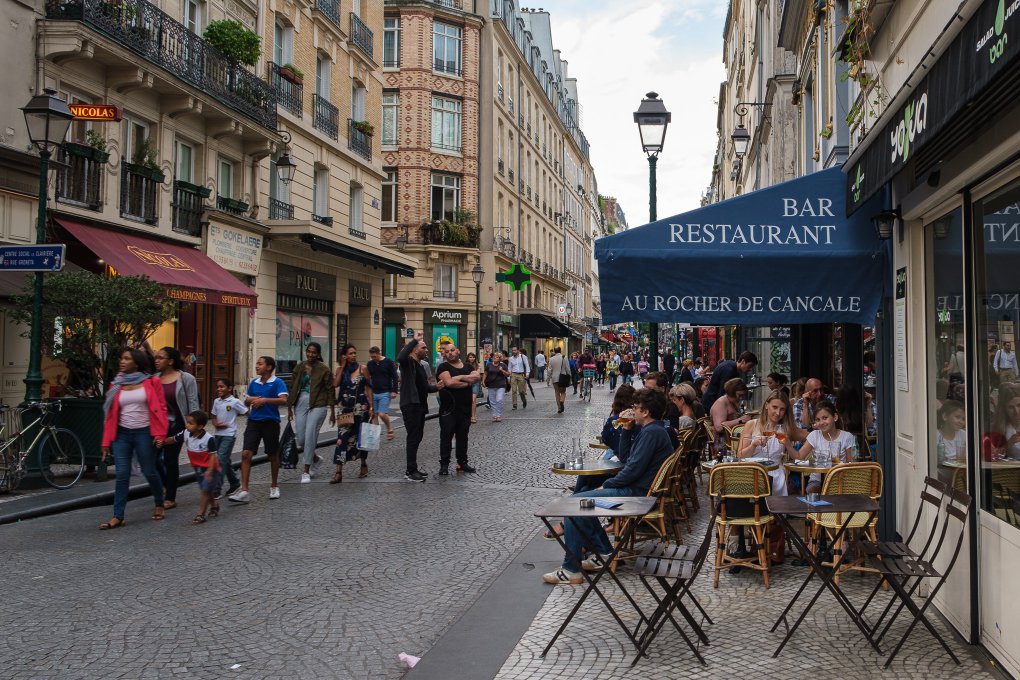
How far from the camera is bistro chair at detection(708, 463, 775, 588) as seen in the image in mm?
6172

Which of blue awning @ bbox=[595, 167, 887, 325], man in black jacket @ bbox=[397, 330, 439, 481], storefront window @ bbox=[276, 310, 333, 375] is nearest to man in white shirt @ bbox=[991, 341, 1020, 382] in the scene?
blue awning @ bbox=[595, 167, 887, 325]

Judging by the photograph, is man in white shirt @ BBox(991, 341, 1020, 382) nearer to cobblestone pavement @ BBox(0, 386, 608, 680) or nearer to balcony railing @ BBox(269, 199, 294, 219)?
cobblestone pavement @ BBox(0, 386, 608, 680)

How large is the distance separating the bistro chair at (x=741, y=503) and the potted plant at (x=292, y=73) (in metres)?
18.8

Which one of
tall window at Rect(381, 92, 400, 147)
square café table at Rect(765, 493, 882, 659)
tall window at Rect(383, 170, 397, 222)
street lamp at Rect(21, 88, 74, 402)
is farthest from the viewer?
tall window at Rect(383, 170, 397, 222)

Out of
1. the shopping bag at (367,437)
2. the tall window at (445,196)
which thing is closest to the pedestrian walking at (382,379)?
the shopping bag at (367,437)

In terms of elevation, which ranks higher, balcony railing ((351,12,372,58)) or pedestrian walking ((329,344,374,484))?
balcony railing ((351,12,372,58))

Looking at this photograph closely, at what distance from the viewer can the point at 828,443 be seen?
688cm

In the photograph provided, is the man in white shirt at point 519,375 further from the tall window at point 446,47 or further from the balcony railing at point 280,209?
the tall window at point 446,47

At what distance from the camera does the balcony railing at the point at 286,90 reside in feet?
70.6

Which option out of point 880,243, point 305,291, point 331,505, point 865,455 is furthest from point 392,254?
point 880,243

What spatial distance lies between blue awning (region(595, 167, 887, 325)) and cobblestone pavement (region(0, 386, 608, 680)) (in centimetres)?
242

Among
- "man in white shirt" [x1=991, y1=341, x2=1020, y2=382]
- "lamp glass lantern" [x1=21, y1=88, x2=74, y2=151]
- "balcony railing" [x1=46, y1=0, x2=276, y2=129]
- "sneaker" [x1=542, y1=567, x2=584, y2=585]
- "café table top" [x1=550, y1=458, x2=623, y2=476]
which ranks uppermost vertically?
"balcony railing" [x1=46, y1=0, x2=276, y2=129]

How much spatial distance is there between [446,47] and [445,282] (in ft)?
35.2

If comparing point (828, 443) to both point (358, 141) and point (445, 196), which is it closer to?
point (358, 141)
